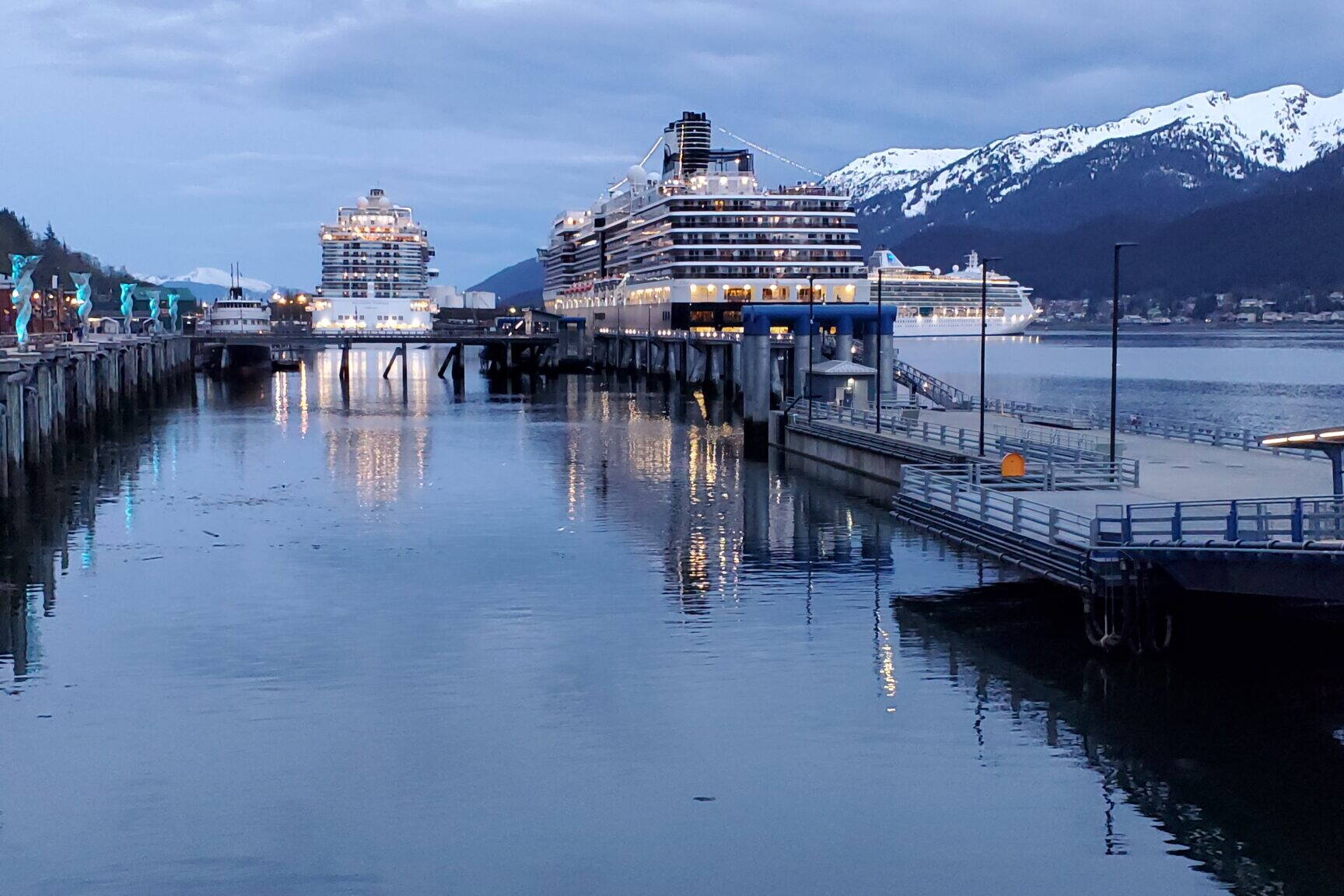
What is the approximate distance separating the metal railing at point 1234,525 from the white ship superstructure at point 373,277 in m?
160

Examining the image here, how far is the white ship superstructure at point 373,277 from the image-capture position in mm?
182375

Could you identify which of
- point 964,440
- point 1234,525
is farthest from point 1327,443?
point 964,440

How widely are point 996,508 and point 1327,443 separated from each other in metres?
6.48

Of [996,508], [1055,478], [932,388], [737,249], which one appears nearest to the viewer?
[996,508]

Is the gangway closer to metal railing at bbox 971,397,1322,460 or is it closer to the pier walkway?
metal railing at bbox 971,397,1322,460

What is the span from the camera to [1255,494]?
3023 centimetres

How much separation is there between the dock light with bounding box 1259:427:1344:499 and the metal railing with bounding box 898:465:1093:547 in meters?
3.42

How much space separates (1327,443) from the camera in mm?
23812

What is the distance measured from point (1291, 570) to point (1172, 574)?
1.94m

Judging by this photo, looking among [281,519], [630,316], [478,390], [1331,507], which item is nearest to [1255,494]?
[1331,507]

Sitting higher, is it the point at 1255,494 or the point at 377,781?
the point at 1255,494

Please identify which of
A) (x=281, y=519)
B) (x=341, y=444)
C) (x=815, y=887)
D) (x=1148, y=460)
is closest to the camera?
(x=815, y=887)

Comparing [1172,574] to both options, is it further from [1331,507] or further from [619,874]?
[619,874]

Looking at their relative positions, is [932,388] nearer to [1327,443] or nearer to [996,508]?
[996,508]
